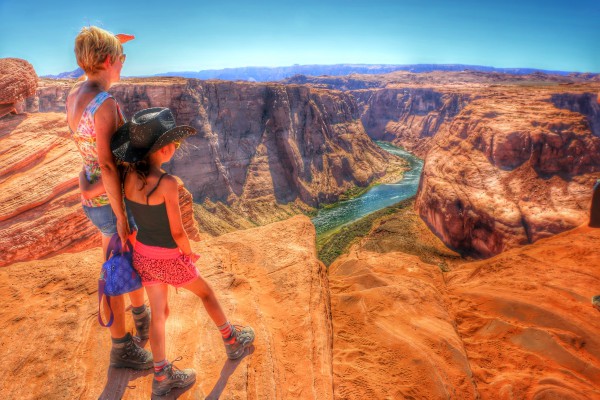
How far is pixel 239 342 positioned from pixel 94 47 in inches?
141

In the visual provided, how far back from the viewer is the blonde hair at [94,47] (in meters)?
3.02

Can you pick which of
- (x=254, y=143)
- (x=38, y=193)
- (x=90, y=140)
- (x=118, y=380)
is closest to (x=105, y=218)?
(x=90, y=140)

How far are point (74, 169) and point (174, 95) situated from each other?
31087 millimetres

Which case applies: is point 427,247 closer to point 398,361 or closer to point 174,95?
point 398,361

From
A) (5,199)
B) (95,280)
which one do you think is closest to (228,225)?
(5,199)

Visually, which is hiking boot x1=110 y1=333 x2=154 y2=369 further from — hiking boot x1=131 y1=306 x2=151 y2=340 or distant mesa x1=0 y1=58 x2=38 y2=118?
distant mesa x1=0 y1=58 x2=38 y2=118

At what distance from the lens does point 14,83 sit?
376 inches

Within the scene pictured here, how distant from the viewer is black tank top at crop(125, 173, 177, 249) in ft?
10.2

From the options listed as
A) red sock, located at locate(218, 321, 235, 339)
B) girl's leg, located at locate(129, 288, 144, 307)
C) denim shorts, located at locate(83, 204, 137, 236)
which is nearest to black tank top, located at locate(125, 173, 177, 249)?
denim shorts, located at locate(83, 204, 137, 236)

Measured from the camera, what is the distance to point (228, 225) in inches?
1442

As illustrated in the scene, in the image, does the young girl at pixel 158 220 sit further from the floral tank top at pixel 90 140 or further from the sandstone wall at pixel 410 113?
the sandstone wall at pixel 410 113

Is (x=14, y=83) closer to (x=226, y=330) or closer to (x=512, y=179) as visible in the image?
(x=226, y=330)

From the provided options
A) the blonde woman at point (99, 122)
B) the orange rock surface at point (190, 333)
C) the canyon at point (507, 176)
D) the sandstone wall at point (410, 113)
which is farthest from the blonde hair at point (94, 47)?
the sandstone wall at point (410, 113)

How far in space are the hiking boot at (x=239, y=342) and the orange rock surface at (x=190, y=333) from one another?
0.11 metres
